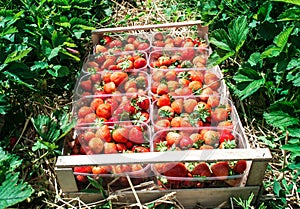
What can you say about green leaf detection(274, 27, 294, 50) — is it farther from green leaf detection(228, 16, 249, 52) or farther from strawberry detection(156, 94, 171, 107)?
strawberry detection(156, 94, 171, 107)

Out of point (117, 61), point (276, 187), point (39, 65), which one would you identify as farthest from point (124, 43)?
point (276, 187)

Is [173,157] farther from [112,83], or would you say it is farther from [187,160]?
[112,83]

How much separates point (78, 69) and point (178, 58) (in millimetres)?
622

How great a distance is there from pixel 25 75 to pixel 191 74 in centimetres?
81

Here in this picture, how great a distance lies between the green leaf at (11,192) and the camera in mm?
1314

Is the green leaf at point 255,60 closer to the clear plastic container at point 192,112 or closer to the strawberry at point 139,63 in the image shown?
the clear plastic container at point 192,112

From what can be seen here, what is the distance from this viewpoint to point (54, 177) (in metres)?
1.82

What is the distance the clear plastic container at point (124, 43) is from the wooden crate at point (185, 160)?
81 centimetres

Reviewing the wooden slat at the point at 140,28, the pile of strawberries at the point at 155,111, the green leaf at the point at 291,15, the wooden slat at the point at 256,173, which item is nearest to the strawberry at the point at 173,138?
the pile of strawberries at the point at 155,111

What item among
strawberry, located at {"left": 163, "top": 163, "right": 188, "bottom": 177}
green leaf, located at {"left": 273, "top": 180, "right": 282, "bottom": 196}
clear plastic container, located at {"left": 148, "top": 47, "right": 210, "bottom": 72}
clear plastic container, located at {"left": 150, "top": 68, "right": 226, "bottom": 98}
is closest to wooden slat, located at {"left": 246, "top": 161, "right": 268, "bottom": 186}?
green leaf, located at {"left": 273, "top": 180, "right": 282, "bottom": 196}

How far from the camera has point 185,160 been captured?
4.82 ft

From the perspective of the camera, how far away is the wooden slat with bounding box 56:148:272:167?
1.48m

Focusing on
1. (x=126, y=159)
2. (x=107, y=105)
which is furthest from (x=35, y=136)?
(x=126, y=159)

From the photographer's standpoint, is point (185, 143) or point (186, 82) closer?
point (185, 143)
